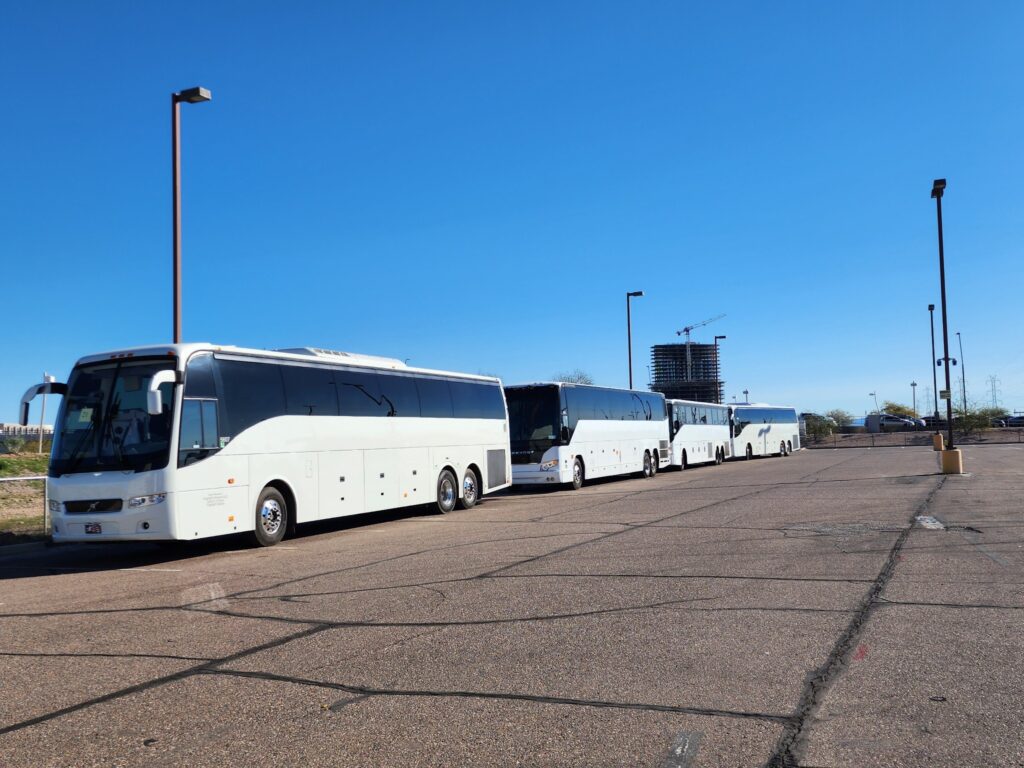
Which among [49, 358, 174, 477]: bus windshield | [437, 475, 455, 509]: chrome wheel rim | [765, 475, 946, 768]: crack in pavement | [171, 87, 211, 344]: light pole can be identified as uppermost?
[171, 87, 211, 344]: light pole

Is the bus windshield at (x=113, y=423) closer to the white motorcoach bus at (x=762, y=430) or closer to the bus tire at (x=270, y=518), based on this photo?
the bus tire at (x=270, y=518)

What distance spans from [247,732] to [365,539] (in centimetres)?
1019

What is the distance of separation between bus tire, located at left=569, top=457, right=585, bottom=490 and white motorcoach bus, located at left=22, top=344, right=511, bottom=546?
9.14 metres

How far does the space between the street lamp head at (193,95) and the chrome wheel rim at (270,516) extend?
302 inches

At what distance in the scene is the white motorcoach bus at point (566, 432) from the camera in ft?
86.0

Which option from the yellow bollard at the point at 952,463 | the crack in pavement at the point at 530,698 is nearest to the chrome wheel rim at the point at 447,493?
the crack in pavement at the point at 530,698

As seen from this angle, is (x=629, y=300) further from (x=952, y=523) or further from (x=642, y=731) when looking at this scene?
(x=642, y=731)

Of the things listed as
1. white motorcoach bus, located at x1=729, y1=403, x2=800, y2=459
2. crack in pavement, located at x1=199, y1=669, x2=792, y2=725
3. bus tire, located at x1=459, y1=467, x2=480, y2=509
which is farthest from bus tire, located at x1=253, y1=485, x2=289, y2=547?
white motorcoach bus, located at x1=729, y1=403, x2=800, y2=459

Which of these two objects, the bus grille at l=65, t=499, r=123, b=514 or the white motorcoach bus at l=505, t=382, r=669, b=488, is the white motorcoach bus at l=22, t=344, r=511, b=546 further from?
the white motorcoach bus at l=505, t=382, r=669, b=488

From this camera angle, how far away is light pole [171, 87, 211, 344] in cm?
1645

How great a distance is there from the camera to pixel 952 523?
13.8 meters

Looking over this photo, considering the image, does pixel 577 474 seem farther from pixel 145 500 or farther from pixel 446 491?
pixel 145 500

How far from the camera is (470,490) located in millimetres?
21234

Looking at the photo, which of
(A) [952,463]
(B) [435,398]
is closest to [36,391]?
(B) [435,398]
